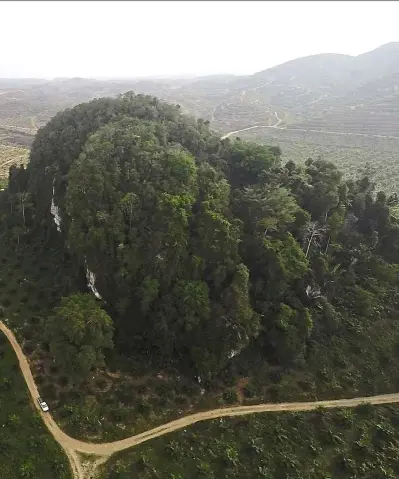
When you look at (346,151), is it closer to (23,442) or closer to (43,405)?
(43,405)

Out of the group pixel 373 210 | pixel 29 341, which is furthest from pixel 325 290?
pixel 29 341

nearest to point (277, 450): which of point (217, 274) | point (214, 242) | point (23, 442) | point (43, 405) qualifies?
point (217, 274)

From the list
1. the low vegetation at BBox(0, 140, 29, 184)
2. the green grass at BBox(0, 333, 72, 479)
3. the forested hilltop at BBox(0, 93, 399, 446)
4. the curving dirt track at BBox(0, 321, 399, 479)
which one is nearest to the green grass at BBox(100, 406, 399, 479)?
the curving dirt track at BBox(0, 321, 399, 479)

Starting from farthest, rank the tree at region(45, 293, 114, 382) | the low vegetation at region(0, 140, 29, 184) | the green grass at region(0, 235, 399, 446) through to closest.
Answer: the low vegetation at region(0, 140, 29, 184) < the green grass at region(0, 235, 399, 446) < the tree at region(45, 293, 114, 382)

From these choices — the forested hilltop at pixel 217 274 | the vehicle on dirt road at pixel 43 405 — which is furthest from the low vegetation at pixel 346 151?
the vehicle on dirt road at pixel 43 405

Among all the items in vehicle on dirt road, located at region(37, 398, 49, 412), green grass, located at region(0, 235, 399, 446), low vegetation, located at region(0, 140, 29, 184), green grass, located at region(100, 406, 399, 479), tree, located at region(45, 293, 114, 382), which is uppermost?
low vegetation, located at region(0, 140, 29, 184)

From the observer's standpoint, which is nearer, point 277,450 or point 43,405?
point 277,450

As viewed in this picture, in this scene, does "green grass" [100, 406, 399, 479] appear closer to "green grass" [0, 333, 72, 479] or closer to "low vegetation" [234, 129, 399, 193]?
"green grass" [0, 333, 72, 479]

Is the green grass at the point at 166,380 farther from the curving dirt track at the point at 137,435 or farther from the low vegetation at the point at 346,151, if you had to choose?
the low vegetation at the point at 346,151
